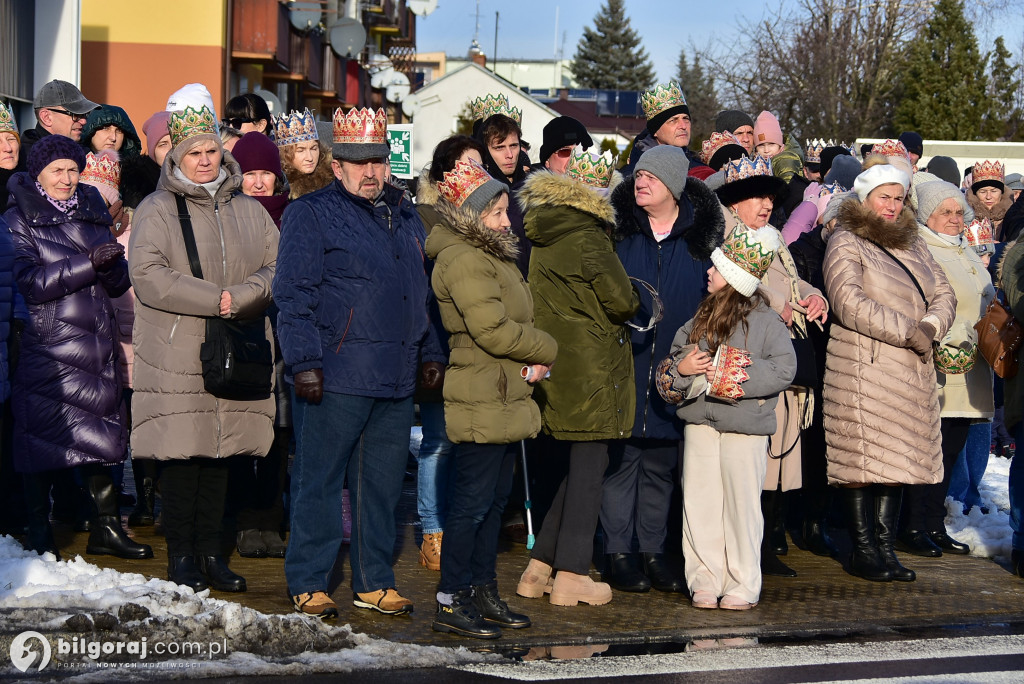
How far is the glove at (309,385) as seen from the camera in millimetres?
6199

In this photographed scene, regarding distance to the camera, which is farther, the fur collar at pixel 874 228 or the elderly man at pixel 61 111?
Result: the elderly man at pixel 61 111

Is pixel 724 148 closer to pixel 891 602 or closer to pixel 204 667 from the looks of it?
pixel 891 602

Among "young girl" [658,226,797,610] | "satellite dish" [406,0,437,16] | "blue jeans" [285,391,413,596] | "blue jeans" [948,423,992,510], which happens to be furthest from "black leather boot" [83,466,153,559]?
"satellite dish" [406,0,437,16]

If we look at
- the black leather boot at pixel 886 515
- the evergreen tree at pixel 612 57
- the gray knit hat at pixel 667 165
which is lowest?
the black leather boot at pixel 886 515

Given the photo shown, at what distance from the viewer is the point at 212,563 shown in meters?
6.95

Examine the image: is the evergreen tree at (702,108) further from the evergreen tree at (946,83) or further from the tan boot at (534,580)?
the tan boot at (534,580)

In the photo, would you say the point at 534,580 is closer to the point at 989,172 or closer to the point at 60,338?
the point at 60,338

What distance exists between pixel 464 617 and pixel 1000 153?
62.4ft

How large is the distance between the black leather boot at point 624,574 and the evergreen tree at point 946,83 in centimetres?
3298

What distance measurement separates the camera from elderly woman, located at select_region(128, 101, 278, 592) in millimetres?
6695

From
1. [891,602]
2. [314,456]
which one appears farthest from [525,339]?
[891,602]

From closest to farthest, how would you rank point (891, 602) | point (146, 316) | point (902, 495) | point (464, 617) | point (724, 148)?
point (464, 617)
point (146, 316)
point (891, 602)
point (902, 495)
point (724, 148)

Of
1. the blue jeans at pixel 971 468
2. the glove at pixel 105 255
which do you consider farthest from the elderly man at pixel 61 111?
the blue jeans at pixel 971 468

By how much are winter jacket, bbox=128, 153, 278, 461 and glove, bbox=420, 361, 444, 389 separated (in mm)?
886
